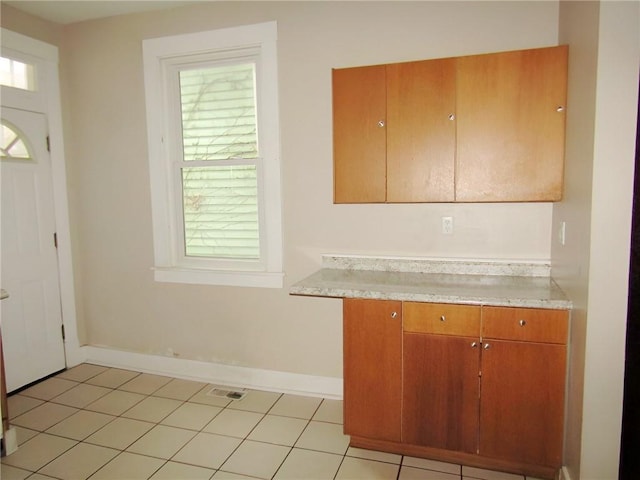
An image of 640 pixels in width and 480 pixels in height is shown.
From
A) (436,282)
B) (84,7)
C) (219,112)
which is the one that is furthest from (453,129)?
(84,7)

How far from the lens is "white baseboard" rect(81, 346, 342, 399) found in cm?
290

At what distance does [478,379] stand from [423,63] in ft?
5.50

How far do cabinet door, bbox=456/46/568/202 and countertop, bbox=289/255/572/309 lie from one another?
469 mm

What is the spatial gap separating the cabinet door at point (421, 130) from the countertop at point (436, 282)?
1.57ft

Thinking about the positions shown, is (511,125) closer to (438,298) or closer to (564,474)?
(438,298)

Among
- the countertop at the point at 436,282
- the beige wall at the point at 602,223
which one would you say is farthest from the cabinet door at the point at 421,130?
the beige wall at the point at 602,223

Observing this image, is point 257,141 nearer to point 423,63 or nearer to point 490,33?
point 423,63

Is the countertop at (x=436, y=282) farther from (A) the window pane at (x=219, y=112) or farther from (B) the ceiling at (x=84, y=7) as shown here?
(B) the ceiling at (x=84, y=7)

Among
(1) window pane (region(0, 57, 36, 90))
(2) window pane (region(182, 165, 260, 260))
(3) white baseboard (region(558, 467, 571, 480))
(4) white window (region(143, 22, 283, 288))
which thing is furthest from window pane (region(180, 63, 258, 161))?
(3) white baseboard (region(558, 467, 571, 480))

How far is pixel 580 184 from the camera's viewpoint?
5.86 ft

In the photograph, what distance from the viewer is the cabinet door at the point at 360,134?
233 centimetres

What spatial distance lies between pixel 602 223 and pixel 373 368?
1.25 m

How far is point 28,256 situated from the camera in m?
3.12

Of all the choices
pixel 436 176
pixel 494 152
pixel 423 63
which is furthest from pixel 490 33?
pixel 436 176
